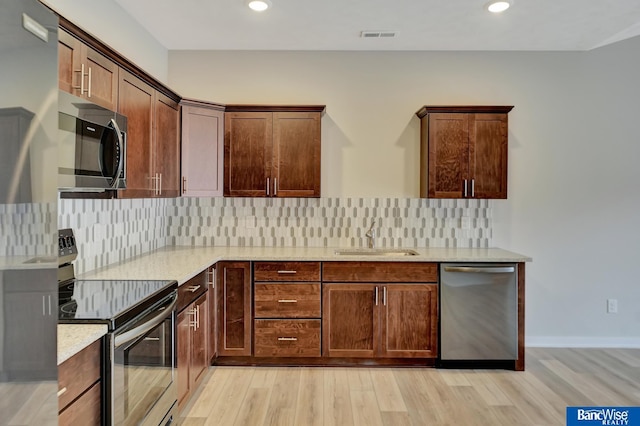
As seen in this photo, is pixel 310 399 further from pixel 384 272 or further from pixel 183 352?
pixel 384 272

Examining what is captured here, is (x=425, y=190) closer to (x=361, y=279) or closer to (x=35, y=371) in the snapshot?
(x=361, y=279)

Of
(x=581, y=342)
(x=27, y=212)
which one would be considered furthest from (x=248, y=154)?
(x=581, y=342)

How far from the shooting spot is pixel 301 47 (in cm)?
405

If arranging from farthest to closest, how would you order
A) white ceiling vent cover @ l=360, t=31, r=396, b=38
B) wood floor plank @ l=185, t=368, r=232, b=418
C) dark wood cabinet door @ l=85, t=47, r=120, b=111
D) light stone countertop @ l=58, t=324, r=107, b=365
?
white ceiling vent cover @ l=360, t=31, r=396, b=38 → wood floor plank @ l=185, t=368, r=232, b=418 → dark wood cabinet door @ l=85, t=47, r=120, b=111 → light stone countertop @ l=58, t=324, r=107, b=365

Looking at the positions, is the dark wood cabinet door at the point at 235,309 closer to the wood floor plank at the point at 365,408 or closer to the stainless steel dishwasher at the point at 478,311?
the wood floor plank at the point at 365,408

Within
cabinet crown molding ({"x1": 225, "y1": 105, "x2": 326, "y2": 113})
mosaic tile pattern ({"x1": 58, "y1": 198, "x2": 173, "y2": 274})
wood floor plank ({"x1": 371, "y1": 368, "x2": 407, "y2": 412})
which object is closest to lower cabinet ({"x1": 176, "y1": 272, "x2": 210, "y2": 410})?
mosaic tile pattern ({"x1": 58, "y1": 198, "x2": 173, "y2": 274})

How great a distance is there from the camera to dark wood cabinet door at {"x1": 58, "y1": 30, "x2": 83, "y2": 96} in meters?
1.99

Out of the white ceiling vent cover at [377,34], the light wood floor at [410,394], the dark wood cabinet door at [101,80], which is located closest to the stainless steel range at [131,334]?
the light wood floor at [410,394]

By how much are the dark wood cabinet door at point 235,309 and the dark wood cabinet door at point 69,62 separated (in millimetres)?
1794

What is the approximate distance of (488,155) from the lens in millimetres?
3764

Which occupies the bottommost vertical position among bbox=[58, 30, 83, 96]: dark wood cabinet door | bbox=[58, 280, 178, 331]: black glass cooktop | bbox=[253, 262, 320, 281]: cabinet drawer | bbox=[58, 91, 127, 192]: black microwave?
bbox=[253, 262, 320, 281]: cabinet drawer

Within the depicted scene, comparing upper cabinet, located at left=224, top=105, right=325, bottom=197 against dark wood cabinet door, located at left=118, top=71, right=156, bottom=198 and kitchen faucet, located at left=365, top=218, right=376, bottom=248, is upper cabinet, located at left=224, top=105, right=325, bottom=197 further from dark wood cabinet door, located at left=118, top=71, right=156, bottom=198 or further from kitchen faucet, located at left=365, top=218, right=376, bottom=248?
dark wood cabinet door, located at left=118, top=71, right=156, bottom=198

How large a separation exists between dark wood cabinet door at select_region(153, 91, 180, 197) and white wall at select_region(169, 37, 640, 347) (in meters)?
0.74

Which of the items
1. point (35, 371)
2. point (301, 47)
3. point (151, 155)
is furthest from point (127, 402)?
point (301, 47)
